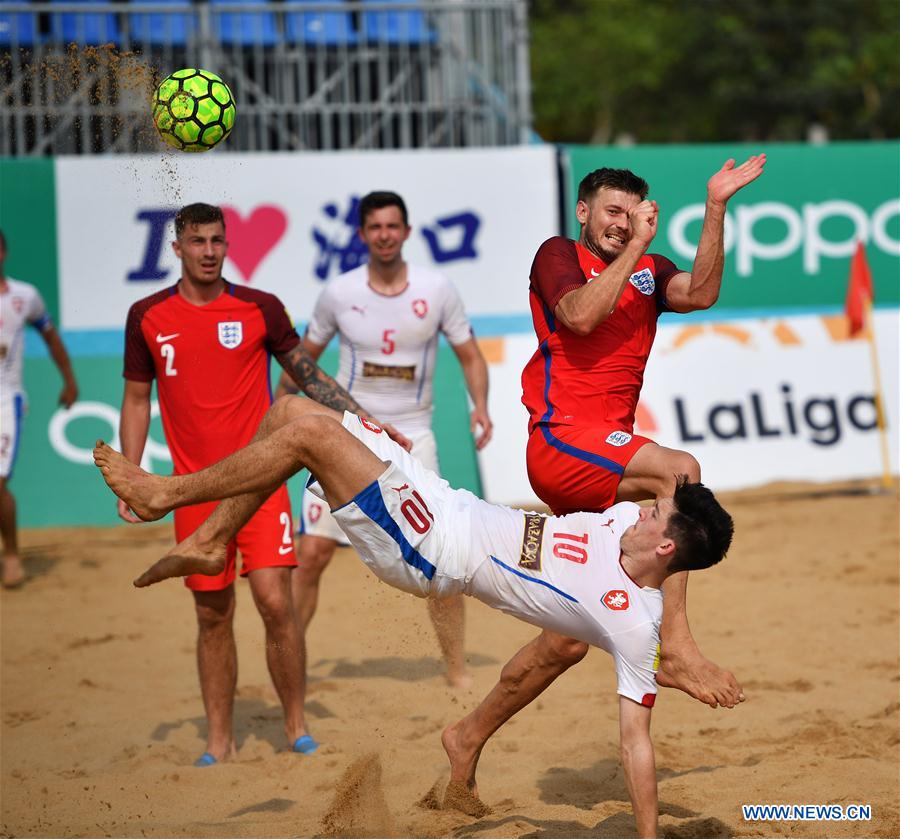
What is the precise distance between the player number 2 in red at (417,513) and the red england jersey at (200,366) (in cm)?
153

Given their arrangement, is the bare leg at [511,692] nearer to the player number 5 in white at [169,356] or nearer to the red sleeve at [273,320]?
the red sleeve at [273,320]

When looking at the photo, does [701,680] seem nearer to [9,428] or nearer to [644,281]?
[644,281]

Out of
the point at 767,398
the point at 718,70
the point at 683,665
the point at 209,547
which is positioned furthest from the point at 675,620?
the point at 718,70

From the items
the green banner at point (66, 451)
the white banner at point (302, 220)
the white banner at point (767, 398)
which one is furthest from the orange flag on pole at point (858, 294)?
the green banner at point (66, 451)

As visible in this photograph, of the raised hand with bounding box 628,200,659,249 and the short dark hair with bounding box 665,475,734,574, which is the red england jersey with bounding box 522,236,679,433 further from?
the short dark hair with bounding box 665,475,734,574

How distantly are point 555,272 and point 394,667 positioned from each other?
3200mm

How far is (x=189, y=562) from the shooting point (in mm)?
5223

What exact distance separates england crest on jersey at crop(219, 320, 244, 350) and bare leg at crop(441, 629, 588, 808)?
6.41ft

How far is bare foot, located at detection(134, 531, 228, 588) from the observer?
5.20 meters

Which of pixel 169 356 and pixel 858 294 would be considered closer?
pixel 169 356

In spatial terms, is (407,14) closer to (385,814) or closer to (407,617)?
(407,617)

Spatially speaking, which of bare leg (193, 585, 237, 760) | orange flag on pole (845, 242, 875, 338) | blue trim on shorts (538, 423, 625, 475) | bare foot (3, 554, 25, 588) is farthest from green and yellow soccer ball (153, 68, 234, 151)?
orange flag on pole (845, 242, 875, 338)

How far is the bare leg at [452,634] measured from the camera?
6.94 metres

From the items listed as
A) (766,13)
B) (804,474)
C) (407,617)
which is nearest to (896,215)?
(804,474)
